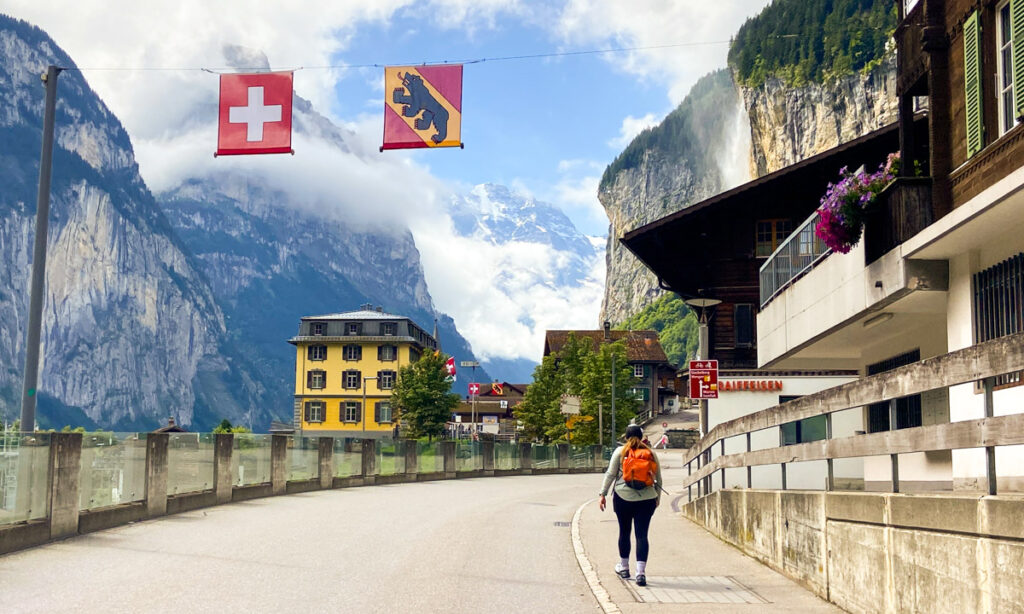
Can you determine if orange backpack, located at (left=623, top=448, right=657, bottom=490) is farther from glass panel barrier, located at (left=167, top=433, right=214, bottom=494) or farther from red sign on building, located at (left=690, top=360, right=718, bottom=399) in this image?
red sign on building, located at (left=690, top=360, right=718, bottom=399)

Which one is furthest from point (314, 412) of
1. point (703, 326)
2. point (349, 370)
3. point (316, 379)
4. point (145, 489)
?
point (145, 489)

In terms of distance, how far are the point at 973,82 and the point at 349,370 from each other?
332 feet

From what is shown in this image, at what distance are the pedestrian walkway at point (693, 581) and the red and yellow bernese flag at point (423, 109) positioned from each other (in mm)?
6671

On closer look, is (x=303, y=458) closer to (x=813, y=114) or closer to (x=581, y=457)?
(x=581, y=457)

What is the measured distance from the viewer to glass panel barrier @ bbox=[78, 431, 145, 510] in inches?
600

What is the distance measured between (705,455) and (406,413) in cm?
7461

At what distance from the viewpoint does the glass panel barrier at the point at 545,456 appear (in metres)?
49.9

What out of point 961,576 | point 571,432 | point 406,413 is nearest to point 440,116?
point 961,576

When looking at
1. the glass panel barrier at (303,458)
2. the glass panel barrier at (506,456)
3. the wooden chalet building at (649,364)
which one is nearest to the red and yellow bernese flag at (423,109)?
the glass panel barrier at (303,458)

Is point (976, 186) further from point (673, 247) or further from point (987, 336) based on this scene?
point (673, 247)

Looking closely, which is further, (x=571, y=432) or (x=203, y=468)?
(x=571, y=432)

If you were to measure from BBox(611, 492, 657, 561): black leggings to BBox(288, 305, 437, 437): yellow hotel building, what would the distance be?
323 feet

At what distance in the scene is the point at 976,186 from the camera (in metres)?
12.6

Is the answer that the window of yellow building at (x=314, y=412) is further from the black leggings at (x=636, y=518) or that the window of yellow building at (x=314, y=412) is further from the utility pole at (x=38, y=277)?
the black leggings at (x=636, y=518)
